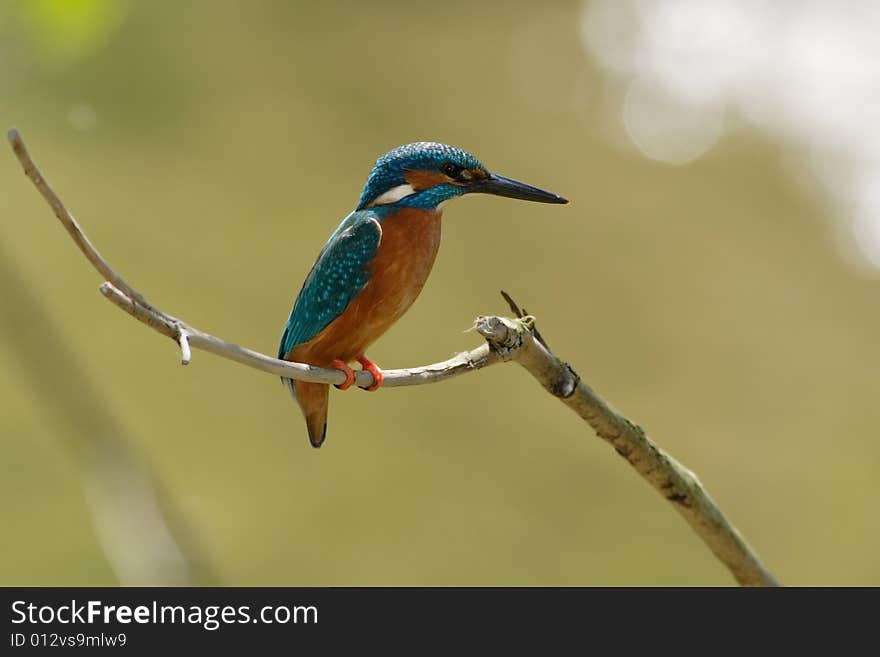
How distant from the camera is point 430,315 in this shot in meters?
4.38

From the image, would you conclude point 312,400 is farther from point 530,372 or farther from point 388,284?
point 530,372

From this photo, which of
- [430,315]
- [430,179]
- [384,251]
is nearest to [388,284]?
[384,251]

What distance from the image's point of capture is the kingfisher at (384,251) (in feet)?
6.07

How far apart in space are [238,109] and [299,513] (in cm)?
251

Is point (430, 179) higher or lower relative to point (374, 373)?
higher

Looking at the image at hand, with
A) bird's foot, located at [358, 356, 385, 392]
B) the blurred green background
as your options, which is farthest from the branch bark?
the blurred green background

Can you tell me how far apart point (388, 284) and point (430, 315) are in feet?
8.24

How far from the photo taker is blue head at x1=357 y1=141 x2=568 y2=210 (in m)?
1.85

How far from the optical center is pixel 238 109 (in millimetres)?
5480

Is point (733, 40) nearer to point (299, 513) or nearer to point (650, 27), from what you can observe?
point (650, 27)

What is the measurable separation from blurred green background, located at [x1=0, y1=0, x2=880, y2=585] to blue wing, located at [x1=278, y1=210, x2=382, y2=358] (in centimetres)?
105

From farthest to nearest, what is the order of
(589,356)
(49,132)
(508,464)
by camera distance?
→ (49,132) → (589,356) → (508,464)
